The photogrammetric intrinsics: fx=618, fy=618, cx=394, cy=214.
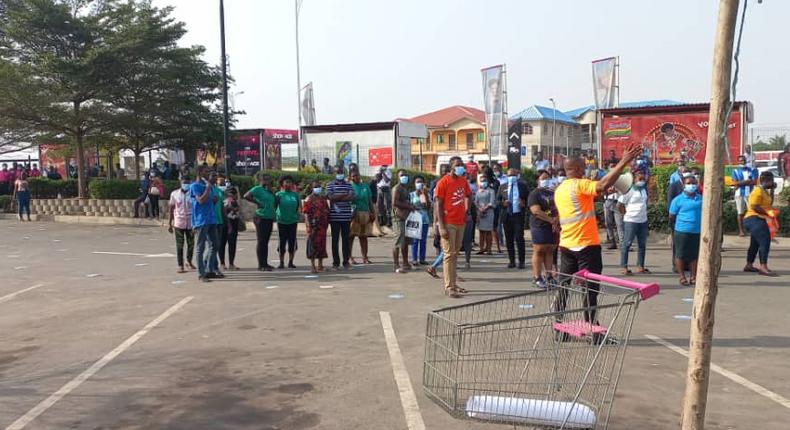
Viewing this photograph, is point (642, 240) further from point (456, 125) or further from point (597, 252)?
point (456, 125)

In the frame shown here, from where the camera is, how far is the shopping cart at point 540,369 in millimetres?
3584

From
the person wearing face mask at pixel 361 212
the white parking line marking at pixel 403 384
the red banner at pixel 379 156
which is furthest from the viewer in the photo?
the red banner at pixel 379 156

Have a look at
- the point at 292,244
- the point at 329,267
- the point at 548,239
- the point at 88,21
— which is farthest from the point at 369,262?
the point at 88,21

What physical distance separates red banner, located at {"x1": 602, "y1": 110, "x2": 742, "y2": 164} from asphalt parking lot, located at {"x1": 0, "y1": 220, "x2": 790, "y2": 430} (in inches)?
563

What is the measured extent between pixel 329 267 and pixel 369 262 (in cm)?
93

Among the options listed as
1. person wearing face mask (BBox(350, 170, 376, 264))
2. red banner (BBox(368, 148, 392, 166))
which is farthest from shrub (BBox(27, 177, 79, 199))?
person wearing face mask (BBox(350, 170, 376, 264))

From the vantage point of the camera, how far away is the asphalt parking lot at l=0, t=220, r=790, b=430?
4.49 metres

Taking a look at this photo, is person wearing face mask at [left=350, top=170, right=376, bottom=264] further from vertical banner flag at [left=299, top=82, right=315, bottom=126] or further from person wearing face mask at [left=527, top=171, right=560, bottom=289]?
vertical banner flag at [left=299, top=82, right=315, bottom=126]

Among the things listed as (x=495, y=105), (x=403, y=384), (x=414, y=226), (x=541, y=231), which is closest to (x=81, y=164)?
(x=495, y=105)

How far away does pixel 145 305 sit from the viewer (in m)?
8.36

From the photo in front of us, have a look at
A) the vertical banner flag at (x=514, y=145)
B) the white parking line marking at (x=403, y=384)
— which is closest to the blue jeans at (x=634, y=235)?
the white parking line marking at (x=403, y=384)

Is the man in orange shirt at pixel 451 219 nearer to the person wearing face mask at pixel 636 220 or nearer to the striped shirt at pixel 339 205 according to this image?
the striped shirt at pixel 339 205

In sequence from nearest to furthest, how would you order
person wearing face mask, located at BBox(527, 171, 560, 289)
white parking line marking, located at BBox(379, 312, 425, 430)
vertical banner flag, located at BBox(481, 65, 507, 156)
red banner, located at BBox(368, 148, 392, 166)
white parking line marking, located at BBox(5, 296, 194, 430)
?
white parking line marking, located at BBox(379, 312, 425, 430), white parking line marking, located at BBox(5, 296, 194, 430), person wearing face mask, located at BBox(527, 171, 560, 289), red banner, located at BBox(368, 148, 392, 166), vertical banner flag, located at BBox(481, 65, 507, 156)

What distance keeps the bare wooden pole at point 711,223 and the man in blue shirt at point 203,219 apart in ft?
27.0
